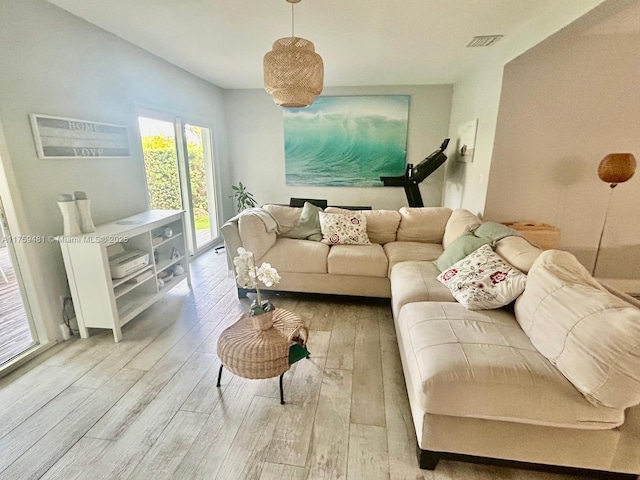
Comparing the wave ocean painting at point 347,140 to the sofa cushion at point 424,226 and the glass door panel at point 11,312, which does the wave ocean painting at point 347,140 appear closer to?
the sofa cushion at point 424,226

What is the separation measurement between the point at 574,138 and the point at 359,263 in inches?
93.2

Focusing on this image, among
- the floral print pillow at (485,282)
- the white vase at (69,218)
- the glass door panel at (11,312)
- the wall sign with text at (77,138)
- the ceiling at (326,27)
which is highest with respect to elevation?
the ceiling at (326,27)

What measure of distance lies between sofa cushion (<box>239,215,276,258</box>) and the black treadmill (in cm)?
239

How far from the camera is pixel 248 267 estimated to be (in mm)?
1688

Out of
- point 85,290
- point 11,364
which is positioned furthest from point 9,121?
point 11,364

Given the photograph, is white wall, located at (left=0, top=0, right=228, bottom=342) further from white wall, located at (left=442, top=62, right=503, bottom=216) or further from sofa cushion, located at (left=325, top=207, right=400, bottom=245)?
white wall, located at (left=442, top=62, right=503, bottom=216)

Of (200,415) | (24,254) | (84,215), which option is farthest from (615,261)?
(24,254)

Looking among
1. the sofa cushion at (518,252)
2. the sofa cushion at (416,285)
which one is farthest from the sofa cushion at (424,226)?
the sofa cushion at (518,252)

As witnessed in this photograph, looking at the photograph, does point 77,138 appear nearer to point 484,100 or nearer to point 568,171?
point 484,100

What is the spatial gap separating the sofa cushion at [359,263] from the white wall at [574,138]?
137cm

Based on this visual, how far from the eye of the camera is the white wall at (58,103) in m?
1.98

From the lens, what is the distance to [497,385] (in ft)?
4.09

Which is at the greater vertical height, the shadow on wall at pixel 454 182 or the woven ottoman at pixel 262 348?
the shadow on wall at pixel 454 182

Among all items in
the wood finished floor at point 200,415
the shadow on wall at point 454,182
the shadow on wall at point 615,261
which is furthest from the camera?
the shadow on wall at point 454,182
